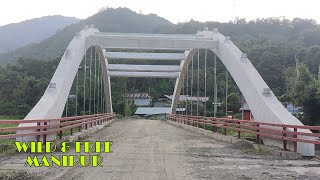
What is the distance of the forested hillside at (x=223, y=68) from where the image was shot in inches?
1077

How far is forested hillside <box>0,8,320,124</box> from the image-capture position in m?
27.3

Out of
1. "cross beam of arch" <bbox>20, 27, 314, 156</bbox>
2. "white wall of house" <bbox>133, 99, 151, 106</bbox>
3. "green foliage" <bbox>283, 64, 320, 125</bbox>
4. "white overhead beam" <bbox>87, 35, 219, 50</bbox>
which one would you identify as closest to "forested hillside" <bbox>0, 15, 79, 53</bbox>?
"white wall of house" <bbox>133, 99, 151, 106</bbox>

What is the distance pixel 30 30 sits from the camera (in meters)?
153

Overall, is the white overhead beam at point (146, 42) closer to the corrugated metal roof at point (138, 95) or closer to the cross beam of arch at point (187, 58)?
the cross beam of arch at point (187, 58)

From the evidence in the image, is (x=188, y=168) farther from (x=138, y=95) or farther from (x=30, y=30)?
(x=30, y=30)

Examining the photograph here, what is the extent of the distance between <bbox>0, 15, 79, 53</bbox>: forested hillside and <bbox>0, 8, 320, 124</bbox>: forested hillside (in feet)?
168

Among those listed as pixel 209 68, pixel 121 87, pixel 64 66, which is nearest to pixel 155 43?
pixel 64 66

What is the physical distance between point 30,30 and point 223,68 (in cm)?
11585

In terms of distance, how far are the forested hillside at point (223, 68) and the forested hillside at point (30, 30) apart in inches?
2018

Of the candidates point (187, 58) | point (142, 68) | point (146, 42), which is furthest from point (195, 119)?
point (142, 68)

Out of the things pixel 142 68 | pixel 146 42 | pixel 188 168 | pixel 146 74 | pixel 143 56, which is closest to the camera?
pixel 188 168

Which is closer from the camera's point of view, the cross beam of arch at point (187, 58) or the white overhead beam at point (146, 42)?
the cross beam of arch at point (187, 58)

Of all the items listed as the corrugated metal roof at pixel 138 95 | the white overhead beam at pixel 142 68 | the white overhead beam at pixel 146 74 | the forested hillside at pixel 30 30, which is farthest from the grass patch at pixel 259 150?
the forested hillside at pixel 30 30

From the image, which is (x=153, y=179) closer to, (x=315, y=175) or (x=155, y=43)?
(x=315, y=175)
